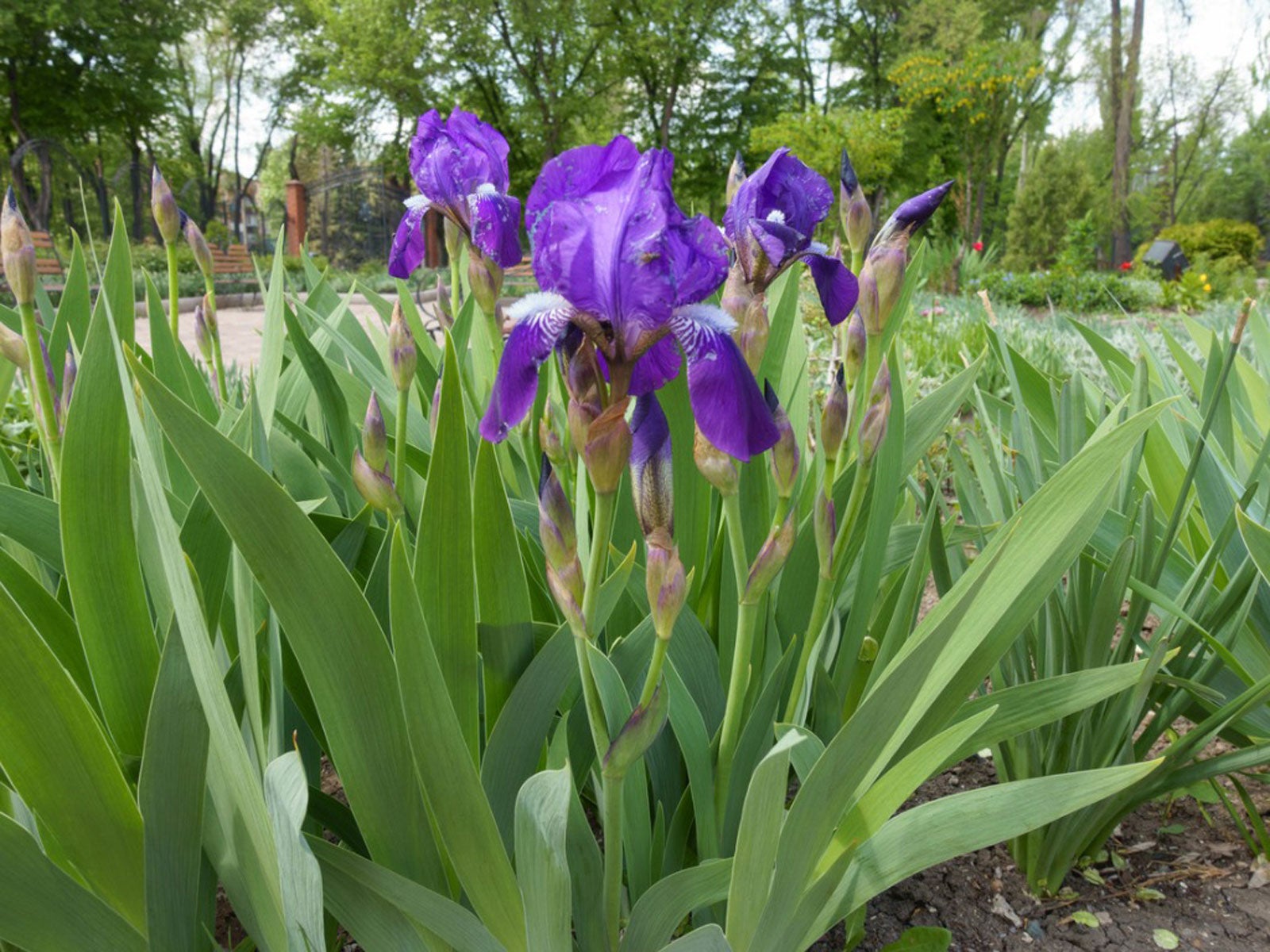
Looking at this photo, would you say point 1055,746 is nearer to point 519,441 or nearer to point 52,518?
point 519,441

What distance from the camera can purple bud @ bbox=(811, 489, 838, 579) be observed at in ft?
2.73

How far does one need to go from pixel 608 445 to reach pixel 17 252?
802 mm

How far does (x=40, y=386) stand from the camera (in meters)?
0.92

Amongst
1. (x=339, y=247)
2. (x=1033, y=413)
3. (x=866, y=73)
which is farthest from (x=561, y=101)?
(x=1033, y=413)

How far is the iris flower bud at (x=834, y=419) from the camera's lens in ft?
2.85

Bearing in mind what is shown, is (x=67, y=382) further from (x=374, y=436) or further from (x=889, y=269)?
(x=889, y=269)

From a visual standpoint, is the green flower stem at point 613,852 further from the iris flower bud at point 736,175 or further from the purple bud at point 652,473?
the iris flower bud at point 736,175

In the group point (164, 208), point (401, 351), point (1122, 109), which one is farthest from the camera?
point (1122, 109)

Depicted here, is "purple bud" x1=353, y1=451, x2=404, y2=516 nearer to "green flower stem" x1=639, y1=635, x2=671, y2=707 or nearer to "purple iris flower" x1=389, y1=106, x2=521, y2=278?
"purple iris flower" x1=389, y1=106, x2=521, y2=278

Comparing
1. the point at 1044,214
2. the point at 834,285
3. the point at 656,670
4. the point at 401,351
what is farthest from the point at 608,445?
the point at 1044,214

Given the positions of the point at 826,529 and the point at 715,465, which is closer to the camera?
the point at 715,465

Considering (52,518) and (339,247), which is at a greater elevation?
(339,247)

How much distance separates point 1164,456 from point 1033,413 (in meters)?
0.29

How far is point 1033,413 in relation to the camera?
166cm
